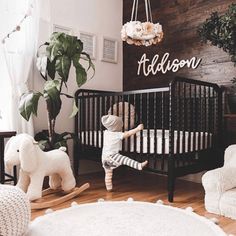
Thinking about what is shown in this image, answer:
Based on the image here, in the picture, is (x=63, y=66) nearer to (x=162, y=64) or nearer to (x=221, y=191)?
(x=162, y=64)

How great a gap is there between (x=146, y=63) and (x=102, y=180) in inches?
60.7

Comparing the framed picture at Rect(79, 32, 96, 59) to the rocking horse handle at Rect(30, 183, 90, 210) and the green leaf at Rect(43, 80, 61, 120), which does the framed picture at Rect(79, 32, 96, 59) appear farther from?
the rocking horse handle at Rect(30, 183, 90, 210)

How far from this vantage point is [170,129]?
235 centimetres

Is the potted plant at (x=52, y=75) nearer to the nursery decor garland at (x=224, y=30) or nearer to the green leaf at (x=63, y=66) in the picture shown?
the green leaf at (x=63, y=66)

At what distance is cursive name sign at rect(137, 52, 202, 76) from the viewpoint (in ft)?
10.3

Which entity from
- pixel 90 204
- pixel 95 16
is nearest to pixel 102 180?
pixel 90 204

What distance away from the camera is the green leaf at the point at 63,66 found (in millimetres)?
2699

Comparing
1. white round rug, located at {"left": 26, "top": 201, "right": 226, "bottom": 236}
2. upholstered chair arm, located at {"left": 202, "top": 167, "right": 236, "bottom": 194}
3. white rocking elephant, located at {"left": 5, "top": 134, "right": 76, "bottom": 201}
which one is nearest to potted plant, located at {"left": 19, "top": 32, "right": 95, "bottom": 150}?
white rocking elephant, located at {"left": 5, "top": 134, "right": 76, "bottom": 201}

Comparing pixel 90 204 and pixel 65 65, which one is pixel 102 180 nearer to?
pixel 90 204

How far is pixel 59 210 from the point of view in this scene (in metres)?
2.14

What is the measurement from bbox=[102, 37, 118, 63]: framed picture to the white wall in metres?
0.05

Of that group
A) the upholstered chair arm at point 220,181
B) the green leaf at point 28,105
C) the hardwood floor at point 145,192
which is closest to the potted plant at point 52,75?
the green leaf at point 28,105

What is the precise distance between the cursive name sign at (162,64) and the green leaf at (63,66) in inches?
46.6

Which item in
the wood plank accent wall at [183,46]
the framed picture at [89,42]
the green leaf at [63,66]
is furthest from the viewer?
the framed picture at [89,42]
